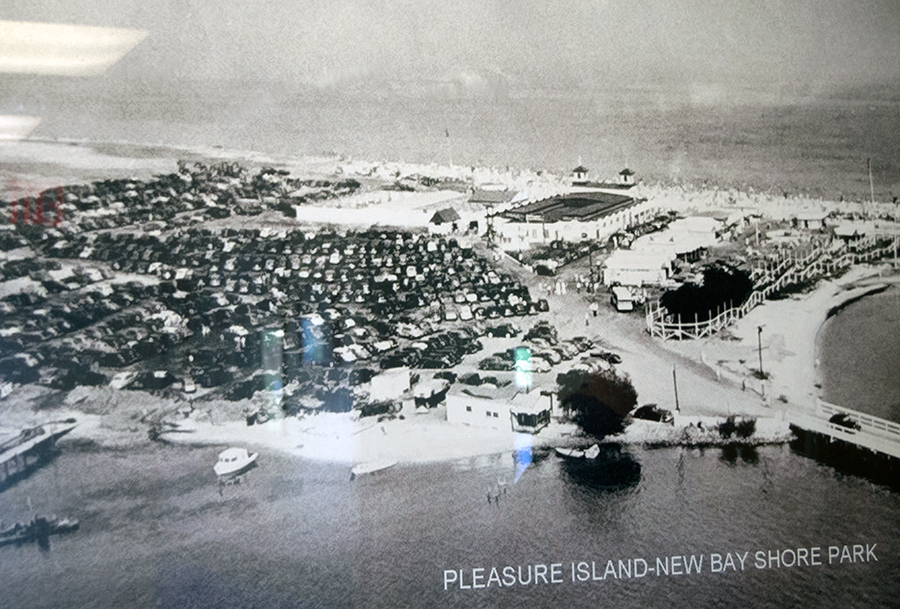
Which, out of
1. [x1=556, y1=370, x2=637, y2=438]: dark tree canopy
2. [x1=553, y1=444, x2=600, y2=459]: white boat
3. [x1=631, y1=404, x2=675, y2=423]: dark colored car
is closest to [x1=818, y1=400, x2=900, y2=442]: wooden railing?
[x1=631, y1=404, x2=675, y2=423]: dark colored car

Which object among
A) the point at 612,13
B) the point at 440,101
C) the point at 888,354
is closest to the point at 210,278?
the point at 440,101

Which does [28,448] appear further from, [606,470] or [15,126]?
[606,470]

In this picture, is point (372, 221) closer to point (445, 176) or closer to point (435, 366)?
point (445, 176)

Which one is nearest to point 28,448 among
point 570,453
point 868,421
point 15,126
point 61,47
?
point 15,126

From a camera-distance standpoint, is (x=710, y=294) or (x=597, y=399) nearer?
(x=597, y=399)

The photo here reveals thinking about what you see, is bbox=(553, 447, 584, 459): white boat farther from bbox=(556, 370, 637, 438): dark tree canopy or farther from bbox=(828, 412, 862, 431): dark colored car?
bbox=(828, 412, 862, 431): dark colored car
